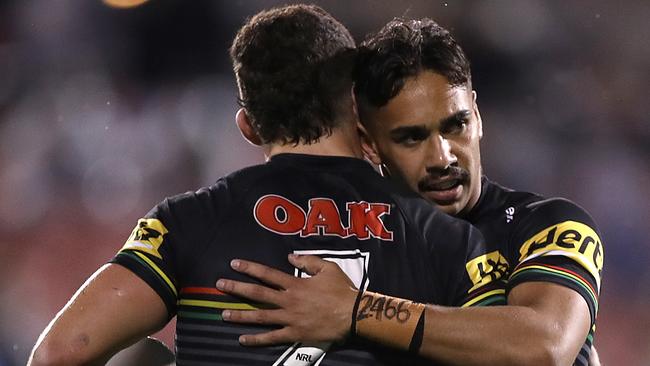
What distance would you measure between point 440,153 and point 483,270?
0.78 meters

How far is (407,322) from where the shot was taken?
6.83 ft

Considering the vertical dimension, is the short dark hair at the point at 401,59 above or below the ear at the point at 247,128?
above

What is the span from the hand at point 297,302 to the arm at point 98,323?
0.19 m

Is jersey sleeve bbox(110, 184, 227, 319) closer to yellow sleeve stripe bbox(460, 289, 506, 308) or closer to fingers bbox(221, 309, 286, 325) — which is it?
fingers bbox(221, 309, 286, 325)

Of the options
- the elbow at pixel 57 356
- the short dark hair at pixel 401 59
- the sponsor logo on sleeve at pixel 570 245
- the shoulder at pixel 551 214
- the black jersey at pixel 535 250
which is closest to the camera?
the elbow at pixel 57 356

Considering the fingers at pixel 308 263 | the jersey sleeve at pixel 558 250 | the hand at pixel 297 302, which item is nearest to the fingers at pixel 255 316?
the hand at pixel 297 302

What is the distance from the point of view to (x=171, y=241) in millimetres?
2135

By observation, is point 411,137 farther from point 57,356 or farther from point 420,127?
point 57,356

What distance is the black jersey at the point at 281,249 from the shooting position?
212 centimetres

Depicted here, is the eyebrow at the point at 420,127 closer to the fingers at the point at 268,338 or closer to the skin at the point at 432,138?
the skin at the point at 432,138

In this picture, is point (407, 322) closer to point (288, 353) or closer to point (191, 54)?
point (288, 353)

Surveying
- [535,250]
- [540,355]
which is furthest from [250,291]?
[535,250]

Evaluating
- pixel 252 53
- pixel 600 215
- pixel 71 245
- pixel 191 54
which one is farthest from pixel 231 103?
pixel 252 53

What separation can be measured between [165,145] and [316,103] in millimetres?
5125
